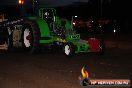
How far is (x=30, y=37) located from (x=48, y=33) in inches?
50.3

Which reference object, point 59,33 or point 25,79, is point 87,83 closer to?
point 25,79

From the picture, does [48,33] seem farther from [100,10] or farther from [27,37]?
[100,10]

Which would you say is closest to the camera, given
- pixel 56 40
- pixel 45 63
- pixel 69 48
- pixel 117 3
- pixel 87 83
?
pixel 87 83

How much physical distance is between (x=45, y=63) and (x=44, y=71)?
239 centimetres

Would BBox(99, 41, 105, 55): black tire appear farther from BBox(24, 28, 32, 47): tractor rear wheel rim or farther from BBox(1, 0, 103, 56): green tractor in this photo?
BBox(24, 28, 32, 47): tractor rear wheel rim

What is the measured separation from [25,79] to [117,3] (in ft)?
191

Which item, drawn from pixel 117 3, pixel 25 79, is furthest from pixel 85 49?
pixel 117 3

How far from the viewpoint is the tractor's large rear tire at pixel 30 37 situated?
Result: 67.7ft

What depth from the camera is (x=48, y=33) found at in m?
20.8

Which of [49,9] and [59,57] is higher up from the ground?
[49,9]

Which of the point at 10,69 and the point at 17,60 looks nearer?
the point at 10,69

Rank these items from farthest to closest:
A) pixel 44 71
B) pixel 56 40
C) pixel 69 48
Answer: pixel 56 40, pixel 69 48, pixel 44 71

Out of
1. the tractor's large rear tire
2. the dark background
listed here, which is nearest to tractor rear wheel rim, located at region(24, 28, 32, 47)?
the tractor's large rear tire

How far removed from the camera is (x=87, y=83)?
8.85m
